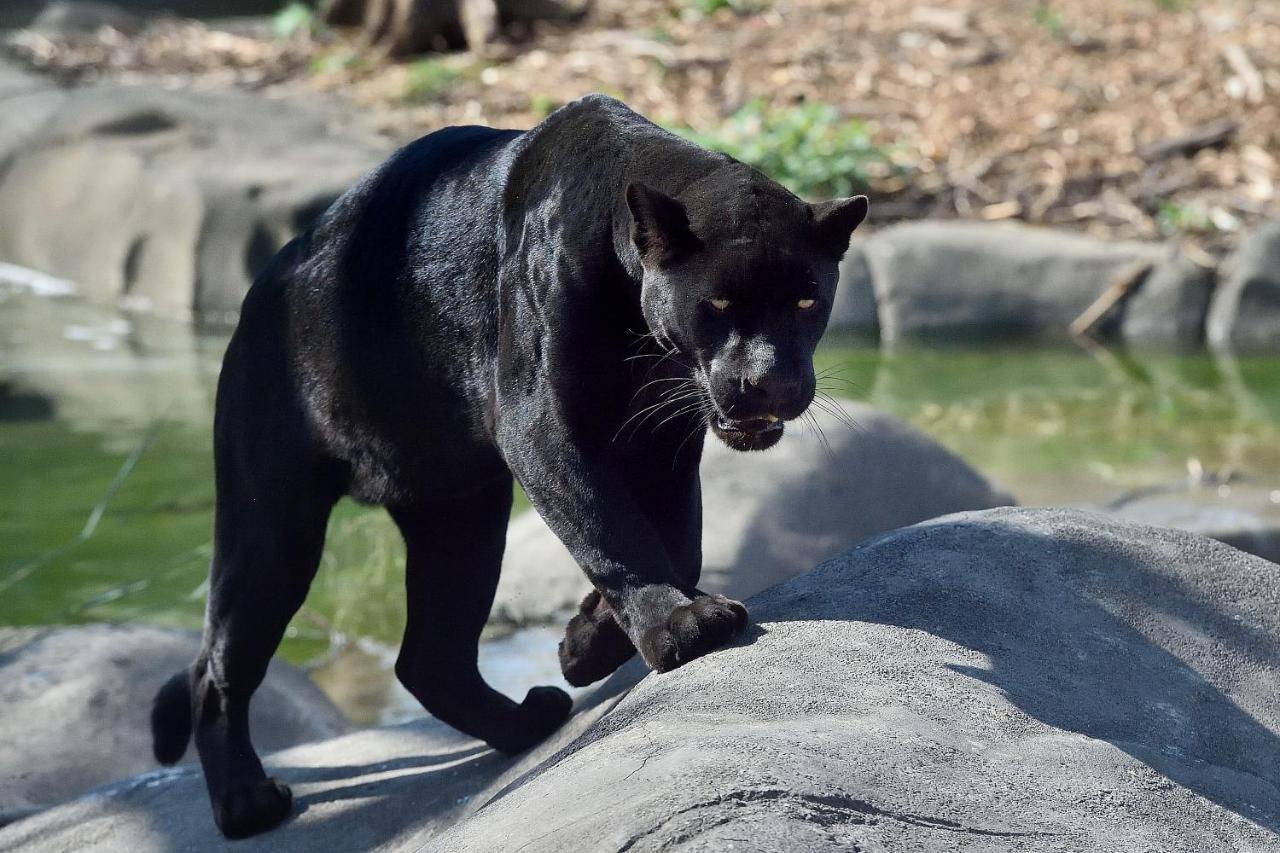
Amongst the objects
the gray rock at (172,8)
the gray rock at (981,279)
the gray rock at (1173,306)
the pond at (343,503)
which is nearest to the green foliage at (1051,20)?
the gray rock at (981,279)

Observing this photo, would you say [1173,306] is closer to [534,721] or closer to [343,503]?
[343,503]

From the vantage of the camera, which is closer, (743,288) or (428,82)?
(743,288)

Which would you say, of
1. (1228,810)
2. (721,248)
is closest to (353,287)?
(721,248)

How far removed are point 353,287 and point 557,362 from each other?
810 mm

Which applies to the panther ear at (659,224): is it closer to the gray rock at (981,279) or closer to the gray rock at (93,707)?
the gray rock at (93,707)

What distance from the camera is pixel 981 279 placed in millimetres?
11148

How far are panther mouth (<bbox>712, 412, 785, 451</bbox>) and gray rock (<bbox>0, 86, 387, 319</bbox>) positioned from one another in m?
9.14

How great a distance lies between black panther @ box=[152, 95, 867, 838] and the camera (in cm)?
328

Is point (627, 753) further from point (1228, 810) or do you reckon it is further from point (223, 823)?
point (223, 823)

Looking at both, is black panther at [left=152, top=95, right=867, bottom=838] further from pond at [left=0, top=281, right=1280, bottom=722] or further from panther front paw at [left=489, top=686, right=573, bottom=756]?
pond at [left=0, top=281, right=1280, bottom=722]

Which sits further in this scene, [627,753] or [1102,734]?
[1102,734]

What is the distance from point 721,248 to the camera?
3248 mm

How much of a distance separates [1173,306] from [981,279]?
4.19 feet

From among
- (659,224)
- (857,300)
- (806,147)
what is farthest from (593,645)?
(806,147)
